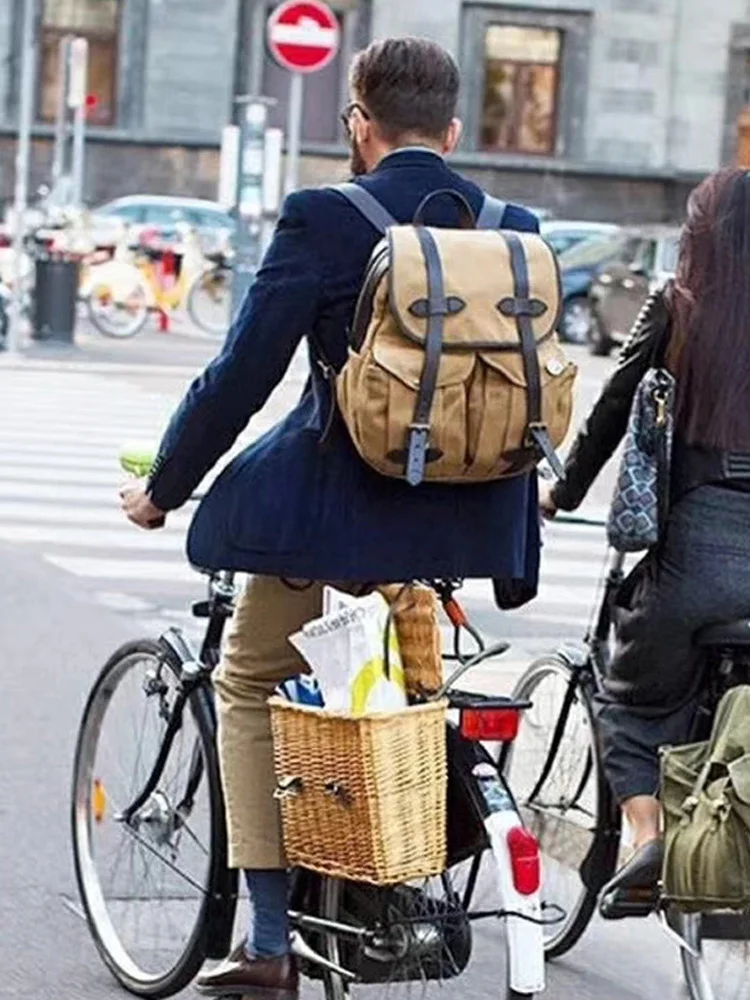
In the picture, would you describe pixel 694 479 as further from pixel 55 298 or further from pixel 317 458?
pixel 55 298

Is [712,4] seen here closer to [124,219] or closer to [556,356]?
[124,219]

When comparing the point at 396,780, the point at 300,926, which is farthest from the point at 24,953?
the point at 396,780

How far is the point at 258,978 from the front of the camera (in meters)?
4.66

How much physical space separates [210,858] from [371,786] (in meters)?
0.72

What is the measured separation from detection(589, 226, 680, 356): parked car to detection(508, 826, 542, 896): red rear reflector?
84.9ft

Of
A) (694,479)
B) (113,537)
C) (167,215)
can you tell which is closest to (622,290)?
(167,215)

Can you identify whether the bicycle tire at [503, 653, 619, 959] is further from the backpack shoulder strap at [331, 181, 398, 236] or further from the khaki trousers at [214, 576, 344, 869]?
the backpack shoulder strap at [331, 181, 398, 236]

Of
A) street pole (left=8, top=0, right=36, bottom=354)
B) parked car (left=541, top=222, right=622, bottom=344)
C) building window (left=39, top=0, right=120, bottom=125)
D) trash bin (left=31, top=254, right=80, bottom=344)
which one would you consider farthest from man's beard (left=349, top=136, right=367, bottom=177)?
building window (left=39, top=0, right=120, bottom=125)

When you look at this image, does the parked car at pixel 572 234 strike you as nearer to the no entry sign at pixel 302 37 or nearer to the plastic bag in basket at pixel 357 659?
the no entry sign at pixel 302 37

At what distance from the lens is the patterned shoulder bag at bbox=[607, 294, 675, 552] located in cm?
482

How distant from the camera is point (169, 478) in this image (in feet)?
15.3

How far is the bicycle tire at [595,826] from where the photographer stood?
539 cm

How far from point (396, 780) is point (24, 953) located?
1.82m

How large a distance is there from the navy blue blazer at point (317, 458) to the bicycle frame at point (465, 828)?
146 mm
